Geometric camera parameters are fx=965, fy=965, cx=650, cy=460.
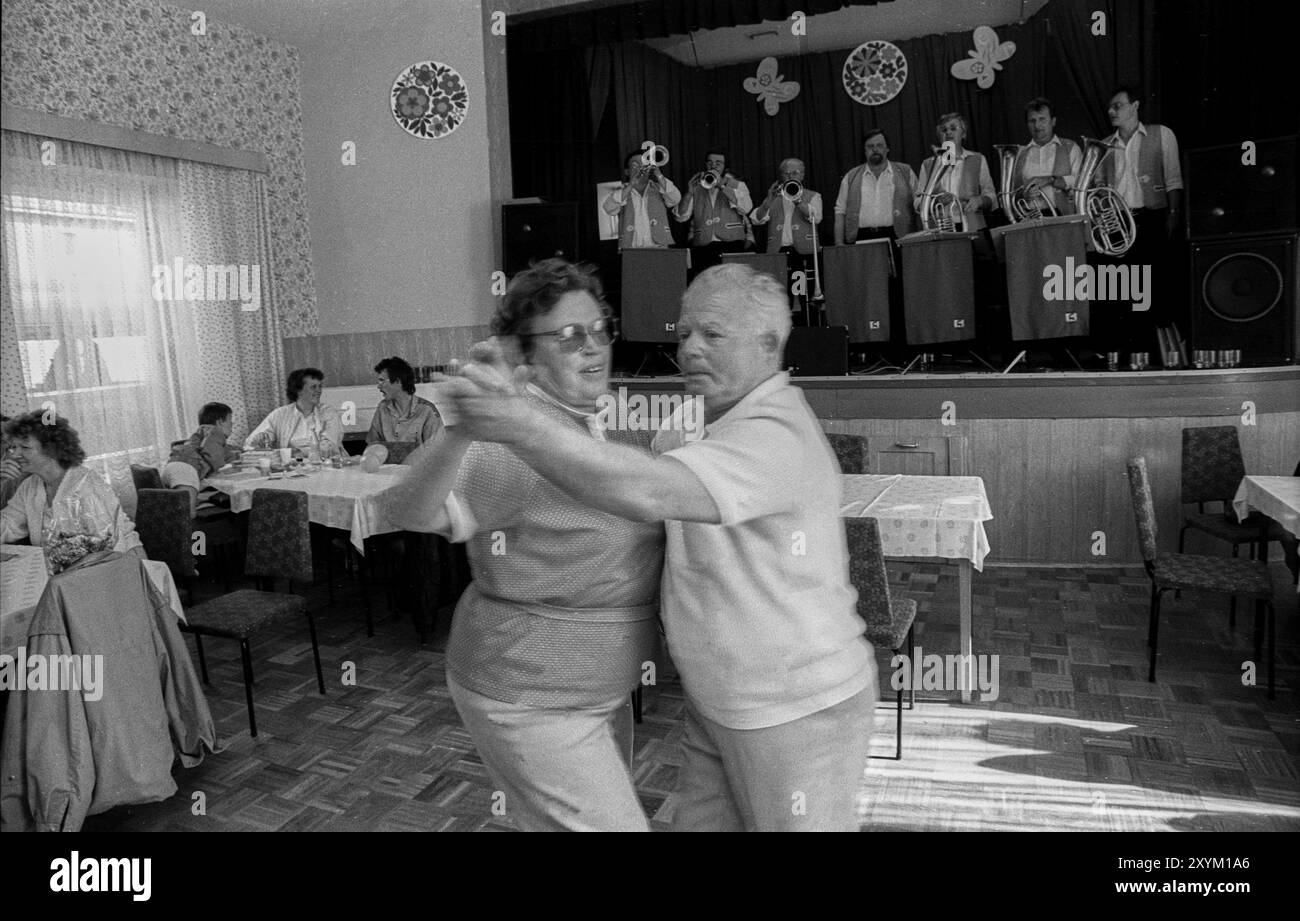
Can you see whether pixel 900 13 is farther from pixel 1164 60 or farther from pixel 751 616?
pixel 751 616

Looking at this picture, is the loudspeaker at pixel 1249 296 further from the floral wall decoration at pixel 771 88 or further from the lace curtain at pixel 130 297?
the lace curtain at pixel 130 297

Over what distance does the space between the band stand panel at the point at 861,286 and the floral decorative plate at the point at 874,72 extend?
204cm

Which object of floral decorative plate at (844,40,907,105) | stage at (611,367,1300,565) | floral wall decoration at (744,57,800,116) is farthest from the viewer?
floral wall decoration at (744,57,800,116)

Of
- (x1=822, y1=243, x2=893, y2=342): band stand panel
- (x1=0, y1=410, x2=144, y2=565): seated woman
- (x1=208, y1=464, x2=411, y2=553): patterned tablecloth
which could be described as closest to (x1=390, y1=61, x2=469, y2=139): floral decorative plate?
(x1=822, y1=243, x2=893, y2=342): band stand panel

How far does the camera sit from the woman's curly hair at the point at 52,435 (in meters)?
3.45

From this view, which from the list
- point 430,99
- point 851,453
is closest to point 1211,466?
point 851,453

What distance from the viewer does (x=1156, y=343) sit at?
789 cm

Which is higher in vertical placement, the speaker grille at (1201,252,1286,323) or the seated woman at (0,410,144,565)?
the speaker grille at (1201,252,1286,323)

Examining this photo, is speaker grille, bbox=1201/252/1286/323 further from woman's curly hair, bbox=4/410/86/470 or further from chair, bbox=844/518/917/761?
woman's curly hair, bbox=4/410/86/470

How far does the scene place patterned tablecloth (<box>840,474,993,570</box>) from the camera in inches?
142

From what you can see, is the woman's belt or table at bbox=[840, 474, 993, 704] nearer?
the woman's belt

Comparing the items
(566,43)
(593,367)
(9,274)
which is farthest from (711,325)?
(566,43)

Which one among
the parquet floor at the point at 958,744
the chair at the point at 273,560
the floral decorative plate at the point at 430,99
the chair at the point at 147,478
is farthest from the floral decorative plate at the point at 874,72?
the chair at the point at 273,560

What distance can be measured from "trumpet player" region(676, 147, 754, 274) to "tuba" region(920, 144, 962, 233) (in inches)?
61.4
